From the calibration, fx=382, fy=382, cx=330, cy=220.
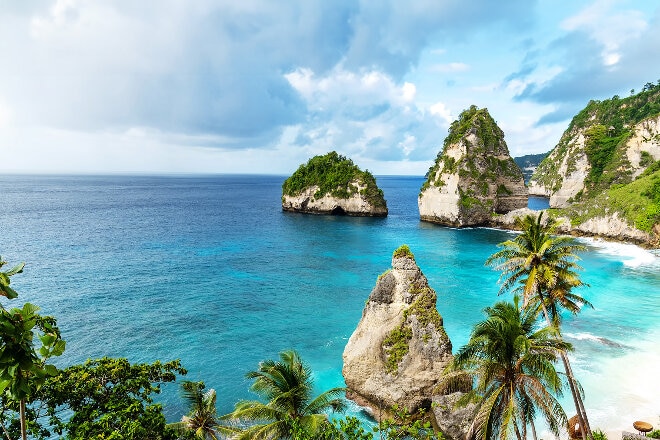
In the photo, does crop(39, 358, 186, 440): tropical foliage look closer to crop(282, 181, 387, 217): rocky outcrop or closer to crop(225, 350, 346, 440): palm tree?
crop(225, 350, 346, 440): palm tree

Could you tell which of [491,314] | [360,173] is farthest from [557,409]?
[360,173]

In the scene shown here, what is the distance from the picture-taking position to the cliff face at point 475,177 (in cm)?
9581

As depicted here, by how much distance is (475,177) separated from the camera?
3748 inches

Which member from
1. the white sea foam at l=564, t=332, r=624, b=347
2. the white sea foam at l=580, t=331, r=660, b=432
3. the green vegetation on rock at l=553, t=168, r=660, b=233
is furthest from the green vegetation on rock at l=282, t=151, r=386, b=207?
the white sea foam at l=580, t=331, r=660, b=432

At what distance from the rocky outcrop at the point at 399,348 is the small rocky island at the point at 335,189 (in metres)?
89.1

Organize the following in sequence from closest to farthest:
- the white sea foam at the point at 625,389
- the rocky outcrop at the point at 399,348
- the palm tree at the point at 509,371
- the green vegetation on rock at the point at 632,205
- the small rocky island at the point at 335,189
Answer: the palm tree at the point at 509,371, the rocky outcrop at the point at 399,348, the white sea foam at the point at 625,389, the green vegetation on rock at the point at 632,205, the small rocky island at the point at 335,189

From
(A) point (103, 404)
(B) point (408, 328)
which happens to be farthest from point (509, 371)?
(A) point (103, 404)

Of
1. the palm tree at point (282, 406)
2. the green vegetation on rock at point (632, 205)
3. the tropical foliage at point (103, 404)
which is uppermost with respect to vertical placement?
the green vegetation on rock at point (632, 205)

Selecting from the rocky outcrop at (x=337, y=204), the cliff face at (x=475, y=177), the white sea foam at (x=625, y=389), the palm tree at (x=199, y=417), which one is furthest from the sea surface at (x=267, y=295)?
the rocky outcrop at (x=337, y=204)

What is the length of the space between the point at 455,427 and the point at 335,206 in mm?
97411

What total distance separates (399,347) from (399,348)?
0.21 ft

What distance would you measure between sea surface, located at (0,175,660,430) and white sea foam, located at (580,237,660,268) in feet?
0.94

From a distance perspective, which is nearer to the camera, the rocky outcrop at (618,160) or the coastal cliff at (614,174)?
the coastal cliff at (614,174)

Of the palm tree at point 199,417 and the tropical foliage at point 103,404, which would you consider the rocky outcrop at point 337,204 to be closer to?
the palm tree at point 199,417
